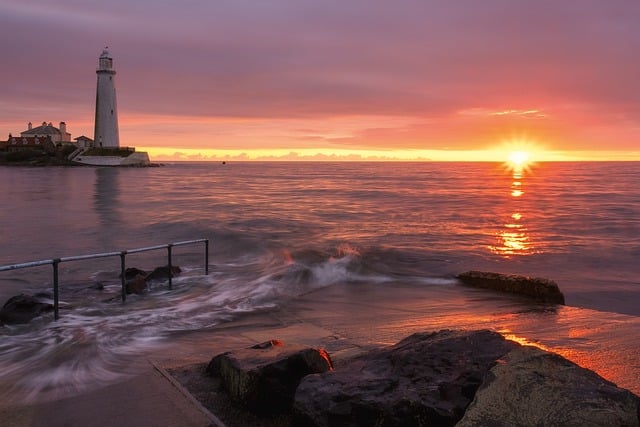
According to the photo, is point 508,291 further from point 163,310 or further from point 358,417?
point 358,417

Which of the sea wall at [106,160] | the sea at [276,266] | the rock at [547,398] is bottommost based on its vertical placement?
the sea at [276,266]

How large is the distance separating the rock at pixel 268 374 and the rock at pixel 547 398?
1536mm

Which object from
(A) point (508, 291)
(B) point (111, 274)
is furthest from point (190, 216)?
(A) point (508, 291)

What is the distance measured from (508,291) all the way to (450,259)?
20.3 ft

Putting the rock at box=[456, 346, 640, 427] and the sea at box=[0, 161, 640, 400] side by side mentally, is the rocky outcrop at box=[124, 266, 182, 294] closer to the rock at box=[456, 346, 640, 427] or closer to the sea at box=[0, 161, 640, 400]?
the sea at box=[0, 161, 640, 400]

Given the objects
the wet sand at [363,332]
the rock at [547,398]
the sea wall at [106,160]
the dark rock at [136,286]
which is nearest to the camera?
the rock at [547,398]

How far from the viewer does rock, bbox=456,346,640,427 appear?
269 centimetres

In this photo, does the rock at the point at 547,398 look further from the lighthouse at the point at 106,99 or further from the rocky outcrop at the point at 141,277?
the lighthouse at the point at 106,99

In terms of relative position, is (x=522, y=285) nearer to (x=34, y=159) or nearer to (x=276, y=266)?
(x=276, y=266)

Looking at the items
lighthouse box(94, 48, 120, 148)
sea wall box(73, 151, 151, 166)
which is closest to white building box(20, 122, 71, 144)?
sea wall box(73, 151, 151, 166)

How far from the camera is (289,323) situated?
8.06m

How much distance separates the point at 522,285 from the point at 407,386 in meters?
7.04

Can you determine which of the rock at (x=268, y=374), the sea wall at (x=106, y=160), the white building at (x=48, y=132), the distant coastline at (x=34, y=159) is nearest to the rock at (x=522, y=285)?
the rock at (x=268, y=374)

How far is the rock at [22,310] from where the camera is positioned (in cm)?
800
